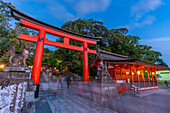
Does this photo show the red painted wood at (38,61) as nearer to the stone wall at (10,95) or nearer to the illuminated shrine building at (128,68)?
the stone wall at (10,95)

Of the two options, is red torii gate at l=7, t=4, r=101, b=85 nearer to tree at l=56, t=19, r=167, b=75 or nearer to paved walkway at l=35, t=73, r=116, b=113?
paved walkway at l=35, t=73, r=116, b=113

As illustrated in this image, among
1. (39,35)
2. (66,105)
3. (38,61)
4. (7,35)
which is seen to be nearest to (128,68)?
(66,105)

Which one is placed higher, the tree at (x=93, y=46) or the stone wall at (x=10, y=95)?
the tree at (x=93, y=46)

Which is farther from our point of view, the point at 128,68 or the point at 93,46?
the point at 93,46

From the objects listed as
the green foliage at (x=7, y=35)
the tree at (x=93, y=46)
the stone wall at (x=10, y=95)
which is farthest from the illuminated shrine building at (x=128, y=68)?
the green foliage at (x=7, y=35)

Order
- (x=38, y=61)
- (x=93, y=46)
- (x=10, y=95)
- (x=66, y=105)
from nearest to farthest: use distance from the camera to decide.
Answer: (x=10, y=95) < (x=66, y=105) < (x=38, y=61) < (x=93, y=46)

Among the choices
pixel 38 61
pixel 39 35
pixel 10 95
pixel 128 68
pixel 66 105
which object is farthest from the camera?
pixel 128 68

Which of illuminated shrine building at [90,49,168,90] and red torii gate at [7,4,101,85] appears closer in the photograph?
red torii gate at [7,4,101,85]

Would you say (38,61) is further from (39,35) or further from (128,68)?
(128,68)

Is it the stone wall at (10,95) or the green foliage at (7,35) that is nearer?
the stone wall at (10,95)

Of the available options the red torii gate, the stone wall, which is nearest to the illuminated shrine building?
the red torii gate

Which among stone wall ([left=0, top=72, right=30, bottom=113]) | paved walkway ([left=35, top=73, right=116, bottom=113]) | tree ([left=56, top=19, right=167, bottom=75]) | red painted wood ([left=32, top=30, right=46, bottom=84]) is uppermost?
tree ([left=56, top=19, right=167, bottom=75])

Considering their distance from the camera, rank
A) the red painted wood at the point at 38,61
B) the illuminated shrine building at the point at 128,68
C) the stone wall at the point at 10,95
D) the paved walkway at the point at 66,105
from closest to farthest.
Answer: the stone wall at the point at 10,95 → the paved walkway at the point at 66,105 → the red painted wood at the point at 38,61 → the illuminated shrine building at the point at 128,68

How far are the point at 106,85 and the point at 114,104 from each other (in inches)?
48.7
